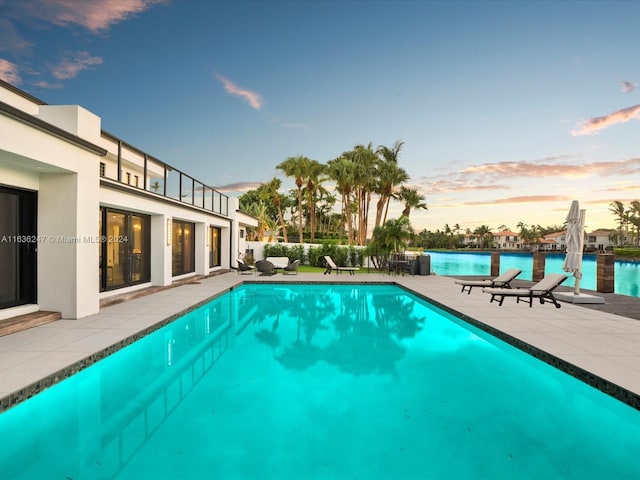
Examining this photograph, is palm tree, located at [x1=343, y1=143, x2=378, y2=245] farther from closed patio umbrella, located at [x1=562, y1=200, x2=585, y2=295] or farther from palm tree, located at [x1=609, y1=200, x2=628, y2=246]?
palm tree, located at [x1=609, y1=200, x2=628, y2=246]

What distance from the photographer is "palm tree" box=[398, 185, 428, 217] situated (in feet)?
115

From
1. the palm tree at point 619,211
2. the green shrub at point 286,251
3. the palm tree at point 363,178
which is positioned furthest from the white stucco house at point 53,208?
the palm tree at point 619,211

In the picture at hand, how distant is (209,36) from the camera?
15891mm

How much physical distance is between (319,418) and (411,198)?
33.0 meters

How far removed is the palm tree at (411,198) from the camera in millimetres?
34969

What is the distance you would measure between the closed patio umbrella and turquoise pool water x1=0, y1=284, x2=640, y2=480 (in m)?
5.24

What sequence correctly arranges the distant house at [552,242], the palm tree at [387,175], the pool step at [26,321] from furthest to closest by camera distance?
the distant house at [552,242]
the palm tree at [387,175]
the pool step at [26,321]

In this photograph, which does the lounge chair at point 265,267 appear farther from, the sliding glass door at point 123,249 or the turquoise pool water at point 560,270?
the turquoise pool water at point 560,270

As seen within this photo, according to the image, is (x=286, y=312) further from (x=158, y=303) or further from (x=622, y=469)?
(x=622, y=469)

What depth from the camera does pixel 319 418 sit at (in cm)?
392

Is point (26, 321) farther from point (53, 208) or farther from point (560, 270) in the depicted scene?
point (560, 270)

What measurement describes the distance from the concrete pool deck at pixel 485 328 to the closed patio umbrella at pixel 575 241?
107 centimetres

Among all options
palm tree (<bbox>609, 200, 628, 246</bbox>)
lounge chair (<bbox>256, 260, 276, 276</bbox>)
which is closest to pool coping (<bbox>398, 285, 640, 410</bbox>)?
lounge chair (<bbox>256, 260, 276, 276</bbox>)

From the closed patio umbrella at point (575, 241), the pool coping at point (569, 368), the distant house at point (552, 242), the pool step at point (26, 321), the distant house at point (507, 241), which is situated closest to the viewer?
the pool coping at point (569, 368)
